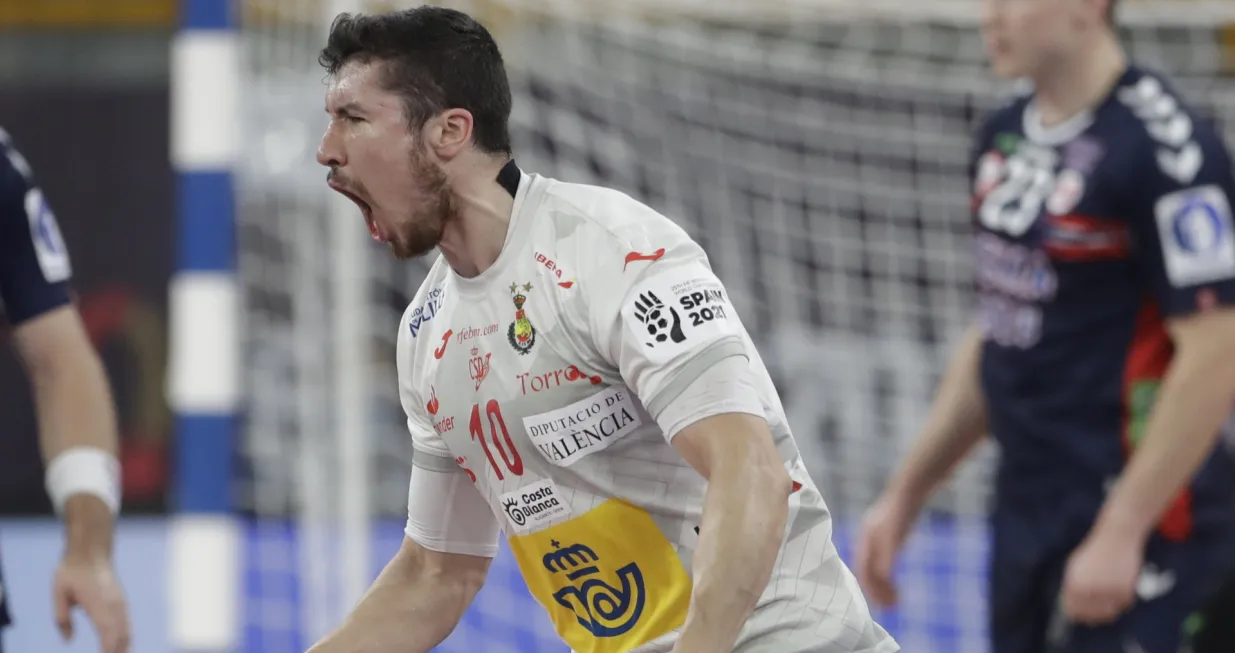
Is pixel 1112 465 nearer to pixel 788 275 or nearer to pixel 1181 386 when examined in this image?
pixel 1181 386

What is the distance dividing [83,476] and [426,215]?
1220 mm

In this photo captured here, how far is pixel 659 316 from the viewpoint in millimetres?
1960


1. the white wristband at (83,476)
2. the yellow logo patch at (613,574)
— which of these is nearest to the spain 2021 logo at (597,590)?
the yellow logo patch at (613,574)

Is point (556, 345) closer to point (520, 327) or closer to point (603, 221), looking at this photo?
point (520, 327)

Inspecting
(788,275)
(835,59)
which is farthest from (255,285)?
(835,59)

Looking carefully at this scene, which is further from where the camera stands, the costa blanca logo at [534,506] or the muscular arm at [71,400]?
the muscular arm at [71,400]

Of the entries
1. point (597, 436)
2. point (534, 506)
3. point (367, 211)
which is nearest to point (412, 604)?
point (534, 506)

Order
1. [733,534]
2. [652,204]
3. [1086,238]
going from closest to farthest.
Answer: [733,534] → [1086,238] → [652,204]

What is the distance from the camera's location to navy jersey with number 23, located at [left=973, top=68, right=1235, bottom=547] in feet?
10.0

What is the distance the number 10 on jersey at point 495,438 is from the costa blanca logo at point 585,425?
0.13ft

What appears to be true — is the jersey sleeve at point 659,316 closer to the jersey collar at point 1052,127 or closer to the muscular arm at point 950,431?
the jersey collar at point 1052,127

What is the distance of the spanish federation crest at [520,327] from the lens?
6.88 ft

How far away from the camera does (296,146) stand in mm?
4484

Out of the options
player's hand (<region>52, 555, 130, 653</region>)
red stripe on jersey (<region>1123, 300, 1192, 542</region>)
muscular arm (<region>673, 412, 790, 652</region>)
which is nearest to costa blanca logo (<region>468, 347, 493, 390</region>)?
muscular arm (<region>673, 412, 790, 652</region>)
